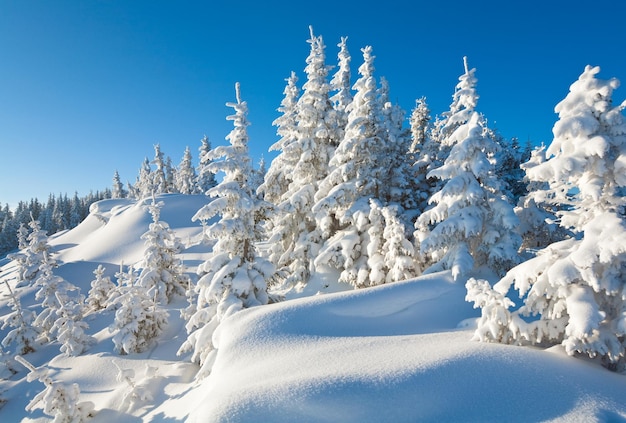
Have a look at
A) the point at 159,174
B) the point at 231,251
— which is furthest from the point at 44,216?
the point at 231,251

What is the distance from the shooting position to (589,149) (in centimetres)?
630

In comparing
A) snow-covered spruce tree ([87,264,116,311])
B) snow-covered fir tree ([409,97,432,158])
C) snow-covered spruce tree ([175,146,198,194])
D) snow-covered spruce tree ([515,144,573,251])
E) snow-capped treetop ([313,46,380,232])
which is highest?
snow-covered spruce tree ([175,146,198,194])

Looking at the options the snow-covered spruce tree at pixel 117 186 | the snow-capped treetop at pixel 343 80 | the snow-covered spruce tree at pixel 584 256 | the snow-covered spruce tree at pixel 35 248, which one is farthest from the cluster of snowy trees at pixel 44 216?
the snow-covered spruce tree at pixel 584 256

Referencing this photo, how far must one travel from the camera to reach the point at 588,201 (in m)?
6.79

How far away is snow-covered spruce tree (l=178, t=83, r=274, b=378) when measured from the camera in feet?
41.1

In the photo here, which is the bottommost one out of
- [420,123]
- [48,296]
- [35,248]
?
[48,296]

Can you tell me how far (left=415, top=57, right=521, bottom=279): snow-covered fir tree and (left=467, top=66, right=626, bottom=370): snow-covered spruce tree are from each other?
5424 millimetres

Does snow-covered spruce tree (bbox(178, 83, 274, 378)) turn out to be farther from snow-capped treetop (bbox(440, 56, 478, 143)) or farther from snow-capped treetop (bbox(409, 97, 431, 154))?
snow-capped treetop (bbox(409, 97, 431, 154))

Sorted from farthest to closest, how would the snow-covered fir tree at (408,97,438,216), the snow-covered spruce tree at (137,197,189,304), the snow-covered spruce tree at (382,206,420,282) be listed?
the snow-covered fir tree at (408,97,438,216) → the snow-covered spruce tree at (137,197,189,304) → the snow-covered spruce tree at (382,206,420,282)

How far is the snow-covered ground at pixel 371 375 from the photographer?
516cm

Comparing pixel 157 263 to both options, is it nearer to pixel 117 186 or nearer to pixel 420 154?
pixel 420 154

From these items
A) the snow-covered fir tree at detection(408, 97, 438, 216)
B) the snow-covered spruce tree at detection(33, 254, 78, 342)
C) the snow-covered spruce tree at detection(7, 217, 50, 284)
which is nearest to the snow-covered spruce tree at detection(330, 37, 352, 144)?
the snow-covered fir tree at detection(408, 97, 438, 216)

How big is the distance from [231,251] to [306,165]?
344 inches

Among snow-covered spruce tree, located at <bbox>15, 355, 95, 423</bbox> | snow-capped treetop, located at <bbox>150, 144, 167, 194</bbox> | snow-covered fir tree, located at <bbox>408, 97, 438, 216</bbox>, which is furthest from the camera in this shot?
snow-capped treetop, located at <bbox>150, 144, 167, 194</bbox>
